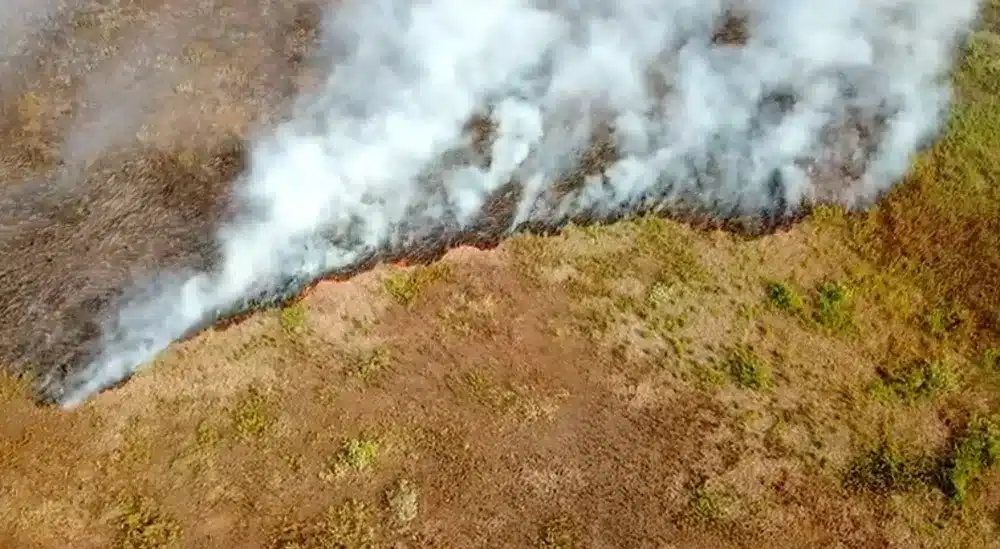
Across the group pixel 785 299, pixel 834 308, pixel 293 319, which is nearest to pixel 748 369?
pixel 785 299

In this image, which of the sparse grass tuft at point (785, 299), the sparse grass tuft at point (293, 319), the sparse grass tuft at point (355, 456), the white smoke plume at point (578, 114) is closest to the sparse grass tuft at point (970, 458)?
the sparse grass tuft at point (785, 299)

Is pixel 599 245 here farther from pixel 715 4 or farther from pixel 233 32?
pixel 233 32

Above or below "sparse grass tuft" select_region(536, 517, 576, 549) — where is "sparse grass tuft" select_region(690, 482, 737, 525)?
above

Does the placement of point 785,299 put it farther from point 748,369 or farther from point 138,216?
point 138,216

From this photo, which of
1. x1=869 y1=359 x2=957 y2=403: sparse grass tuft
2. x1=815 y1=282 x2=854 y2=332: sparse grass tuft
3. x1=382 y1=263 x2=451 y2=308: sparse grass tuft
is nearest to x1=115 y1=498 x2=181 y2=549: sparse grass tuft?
x1=382 y1=263 x2=451 y2=308: sparse grass tuft

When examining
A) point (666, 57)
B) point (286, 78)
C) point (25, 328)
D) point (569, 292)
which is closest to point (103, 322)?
point (25, 328)

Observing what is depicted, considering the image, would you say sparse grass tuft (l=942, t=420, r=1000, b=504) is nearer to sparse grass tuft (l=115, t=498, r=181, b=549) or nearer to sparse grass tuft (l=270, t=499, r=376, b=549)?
sparse grass tuft (l=270, t=499, r=376, b=549)

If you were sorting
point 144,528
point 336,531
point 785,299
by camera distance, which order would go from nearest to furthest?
point 144,528 < point 336,531 < point 785,299

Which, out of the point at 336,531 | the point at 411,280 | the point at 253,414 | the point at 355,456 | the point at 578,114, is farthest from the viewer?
the point at 578,114
